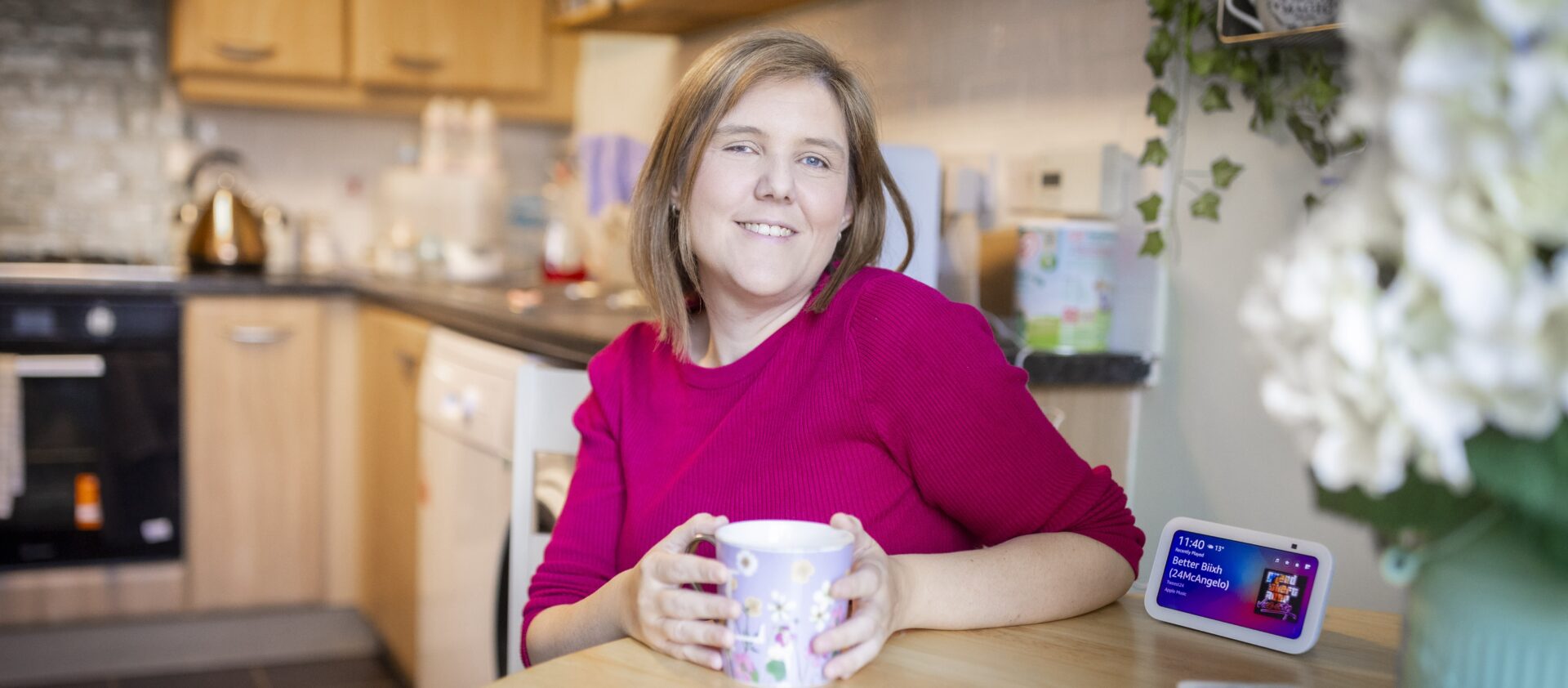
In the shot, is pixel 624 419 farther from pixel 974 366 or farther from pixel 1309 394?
pixel 1309 394

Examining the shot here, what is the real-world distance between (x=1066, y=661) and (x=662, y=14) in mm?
2234

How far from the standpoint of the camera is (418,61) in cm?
378

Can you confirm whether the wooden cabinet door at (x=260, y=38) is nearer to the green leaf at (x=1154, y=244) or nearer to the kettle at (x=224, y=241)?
the kettle at (x=224, y=241)

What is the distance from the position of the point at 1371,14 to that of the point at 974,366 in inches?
25.4

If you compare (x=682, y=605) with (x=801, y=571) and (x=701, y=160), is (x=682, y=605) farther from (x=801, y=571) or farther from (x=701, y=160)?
(x=701, y=160)

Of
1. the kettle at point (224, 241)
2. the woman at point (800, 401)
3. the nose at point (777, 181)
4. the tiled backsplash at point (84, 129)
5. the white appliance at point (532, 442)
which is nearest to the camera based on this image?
the woman at point (800, 401)

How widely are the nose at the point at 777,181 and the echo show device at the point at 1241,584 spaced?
449mm

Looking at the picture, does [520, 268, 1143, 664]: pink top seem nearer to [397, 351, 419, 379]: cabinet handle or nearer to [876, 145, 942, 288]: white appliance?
[876, 145, 942, 288]: white appliance

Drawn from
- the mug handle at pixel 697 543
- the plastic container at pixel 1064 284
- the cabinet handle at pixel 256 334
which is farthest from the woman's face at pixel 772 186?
the cabinet handle at pixel 256 334

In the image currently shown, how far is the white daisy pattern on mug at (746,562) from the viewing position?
755mm

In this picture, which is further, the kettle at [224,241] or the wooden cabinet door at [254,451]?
the kettle at [224,241]

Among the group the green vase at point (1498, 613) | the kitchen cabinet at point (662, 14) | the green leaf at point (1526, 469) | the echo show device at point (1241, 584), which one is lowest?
the echo show device at point (1241, 584)

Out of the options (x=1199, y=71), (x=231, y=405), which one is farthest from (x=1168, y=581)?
(x=231, y=405)

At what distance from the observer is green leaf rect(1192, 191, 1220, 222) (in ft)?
5.53
